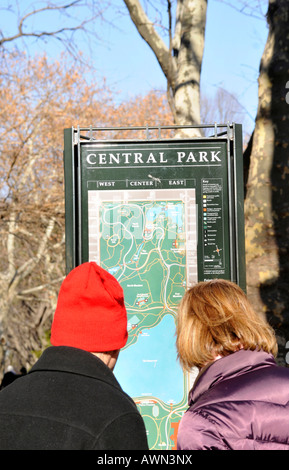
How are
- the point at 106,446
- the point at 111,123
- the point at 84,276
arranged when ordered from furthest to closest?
1. the point at 111,123
2. the point at 84,276
3. the point at 106,446

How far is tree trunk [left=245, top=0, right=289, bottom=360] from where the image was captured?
3867 mm

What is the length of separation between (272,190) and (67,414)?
9.23 feet

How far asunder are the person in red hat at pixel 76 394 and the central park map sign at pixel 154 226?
129cm

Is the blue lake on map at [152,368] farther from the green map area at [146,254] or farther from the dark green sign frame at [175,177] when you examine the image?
the dark green sign frame at [175,177]

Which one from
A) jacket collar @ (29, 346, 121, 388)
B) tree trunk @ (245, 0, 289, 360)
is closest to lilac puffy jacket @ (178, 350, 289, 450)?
jacket collar @ (29, 346, 121, 388)

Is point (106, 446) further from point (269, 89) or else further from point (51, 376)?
point (269, 89)

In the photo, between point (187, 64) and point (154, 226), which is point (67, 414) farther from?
point (187, 64)

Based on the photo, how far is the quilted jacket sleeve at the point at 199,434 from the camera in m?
1.83

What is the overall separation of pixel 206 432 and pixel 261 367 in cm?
34

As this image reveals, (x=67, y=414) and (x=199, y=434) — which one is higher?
(x=67, y=414)

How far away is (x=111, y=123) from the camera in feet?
69.5

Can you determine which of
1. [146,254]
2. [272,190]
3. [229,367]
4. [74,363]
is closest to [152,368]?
[146,254]

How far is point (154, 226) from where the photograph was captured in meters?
3.30
